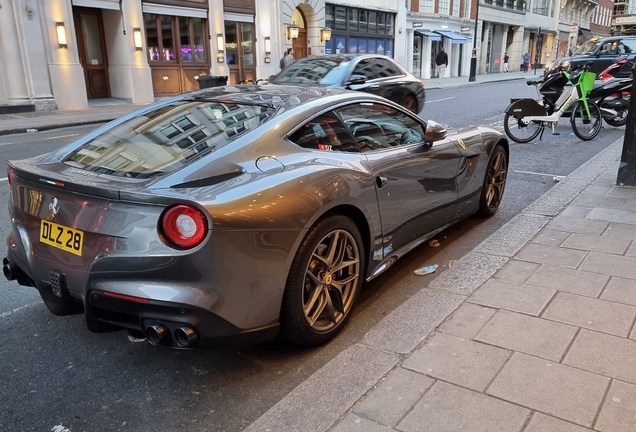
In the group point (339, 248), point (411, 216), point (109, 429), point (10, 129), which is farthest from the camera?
point (10, 129)

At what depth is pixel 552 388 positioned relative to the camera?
246 centimetres

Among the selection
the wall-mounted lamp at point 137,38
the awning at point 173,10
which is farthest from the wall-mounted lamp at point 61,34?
the awning at point 173,10

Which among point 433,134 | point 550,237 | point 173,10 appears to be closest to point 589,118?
point 550,237

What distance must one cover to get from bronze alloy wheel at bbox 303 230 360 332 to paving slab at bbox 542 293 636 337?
3.83 ft

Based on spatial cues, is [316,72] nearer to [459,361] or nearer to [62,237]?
[62,237]

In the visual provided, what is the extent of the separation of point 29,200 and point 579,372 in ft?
9.56

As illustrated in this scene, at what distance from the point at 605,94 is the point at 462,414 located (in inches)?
427

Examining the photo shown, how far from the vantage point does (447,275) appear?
3.87 meters

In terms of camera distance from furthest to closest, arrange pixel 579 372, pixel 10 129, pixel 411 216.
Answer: pixel 10 129 < pixel 411 216 < pixel 579 372

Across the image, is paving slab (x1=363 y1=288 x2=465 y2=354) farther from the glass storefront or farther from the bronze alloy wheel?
the glass storefront

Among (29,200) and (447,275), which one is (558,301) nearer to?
(447,275)

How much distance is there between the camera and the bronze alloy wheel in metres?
2.92

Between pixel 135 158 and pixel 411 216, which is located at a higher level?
pixel 135 158

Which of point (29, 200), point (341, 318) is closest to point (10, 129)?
point (29, 200)
